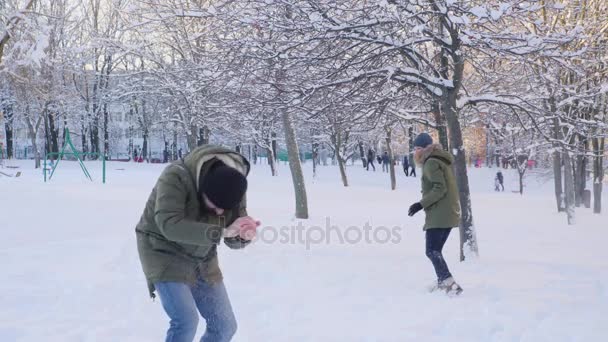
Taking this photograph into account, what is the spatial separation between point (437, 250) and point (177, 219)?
12.8 feet

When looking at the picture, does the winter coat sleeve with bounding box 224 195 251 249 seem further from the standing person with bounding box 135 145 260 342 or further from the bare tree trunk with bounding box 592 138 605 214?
the bare tree trunk with bounding box 592 138 605 214

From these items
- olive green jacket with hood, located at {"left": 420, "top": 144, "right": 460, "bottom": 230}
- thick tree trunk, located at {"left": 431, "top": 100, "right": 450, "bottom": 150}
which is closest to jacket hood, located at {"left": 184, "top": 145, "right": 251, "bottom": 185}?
olive green jacket with hood, located at {"left": 420, "top": 144, "right": 460, "bottom": 230}

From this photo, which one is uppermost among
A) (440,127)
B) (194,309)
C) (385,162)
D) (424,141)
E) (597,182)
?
(440,127)

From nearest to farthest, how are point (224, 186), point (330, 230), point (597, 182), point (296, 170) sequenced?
point (224, 186) < point (330, 230) < point (296, 170) < point (597, 182)

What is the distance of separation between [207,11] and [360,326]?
558 cm

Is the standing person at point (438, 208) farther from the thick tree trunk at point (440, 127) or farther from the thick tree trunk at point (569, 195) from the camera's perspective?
the thick tree trunk at point (569, 195)

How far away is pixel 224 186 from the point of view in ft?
10.3

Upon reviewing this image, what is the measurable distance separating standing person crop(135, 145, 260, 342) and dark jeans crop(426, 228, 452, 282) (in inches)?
130

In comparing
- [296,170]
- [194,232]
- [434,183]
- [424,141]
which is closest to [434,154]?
[424,141]

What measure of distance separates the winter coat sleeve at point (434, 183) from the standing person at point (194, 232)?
3.25 metres

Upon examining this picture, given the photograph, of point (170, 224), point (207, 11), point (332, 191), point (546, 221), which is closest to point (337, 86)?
point (207, 11)

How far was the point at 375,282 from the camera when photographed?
7.21 m

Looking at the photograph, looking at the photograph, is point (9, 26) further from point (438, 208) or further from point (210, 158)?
point (210, 158)

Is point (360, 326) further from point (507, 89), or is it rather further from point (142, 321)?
point (507, 89)
